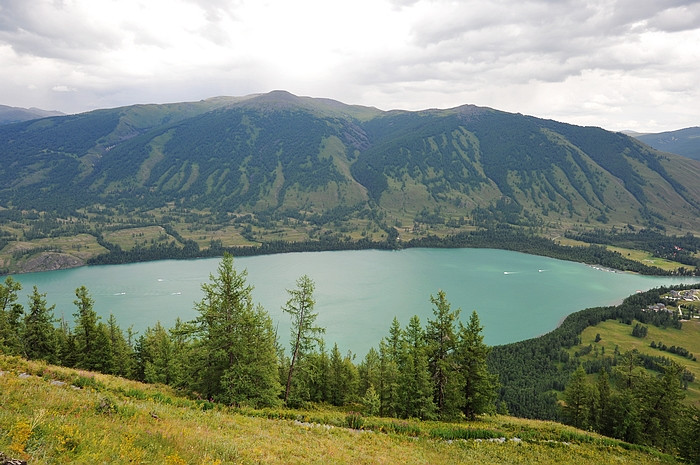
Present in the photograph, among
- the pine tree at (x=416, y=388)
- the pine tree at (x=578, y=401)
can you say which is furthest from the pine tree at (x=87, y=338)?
the pine tree at (x=578, y=401)

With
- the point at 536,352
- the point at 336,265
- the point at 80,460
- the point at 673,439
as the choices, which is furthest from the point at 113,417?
the point at 336,265

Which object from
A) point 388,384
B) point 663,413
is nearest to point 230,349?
point 388,384

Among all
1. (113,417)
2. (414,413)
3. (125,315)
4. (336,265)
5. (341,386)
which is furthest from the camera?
(336,265)

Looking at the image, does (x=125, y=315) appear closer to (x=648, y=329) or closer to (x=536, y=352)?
(x=536, y=352)

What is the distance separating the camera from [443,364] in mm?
31766

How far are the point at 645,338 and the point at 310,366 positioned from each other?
4791 inches

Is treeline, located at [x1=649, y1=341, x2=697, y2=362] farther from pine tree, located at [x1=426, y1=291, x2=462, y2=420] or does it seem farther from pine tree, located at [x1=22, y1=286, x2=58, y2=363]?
pine tree, located at [x1=22, y1=286, x2=58, y2=363]

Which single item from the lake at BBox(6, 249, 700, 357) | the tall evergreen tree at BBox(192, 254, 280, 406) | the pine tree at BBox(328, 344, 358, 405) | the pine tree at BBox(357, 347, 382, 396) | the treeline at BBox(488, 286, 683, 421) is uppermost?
the tall evergreen tree at BBox(192, 254, 280, 406)

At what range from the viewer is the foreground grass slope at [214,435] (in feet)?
33.3

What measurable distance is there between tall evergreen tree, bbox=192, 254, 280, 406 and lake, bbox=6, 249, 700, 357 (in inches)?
2601

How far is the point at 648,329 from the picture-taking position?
117562 millimetres

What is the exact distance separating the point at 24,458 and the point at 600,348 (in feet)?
412

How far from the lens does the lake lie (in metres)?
111

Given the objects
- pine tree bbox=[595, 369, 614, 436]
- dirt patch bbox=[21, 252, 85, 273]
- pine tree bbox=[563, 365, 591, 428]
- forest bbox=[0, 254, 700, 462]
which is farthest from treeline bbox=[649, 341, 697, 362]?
dirt patch bbox=[21, 252, 85, 273]
